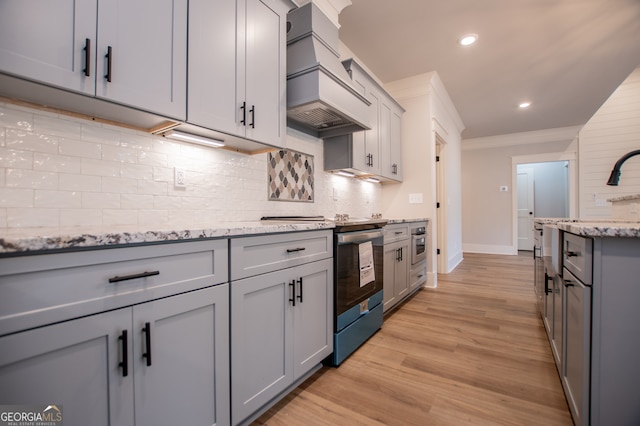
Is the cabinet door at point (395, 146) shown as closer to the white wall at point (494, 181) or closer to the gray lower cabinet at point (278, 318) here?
the gray lower cabinet at point (278, 318)

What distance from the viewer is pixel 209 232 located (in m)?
1.08

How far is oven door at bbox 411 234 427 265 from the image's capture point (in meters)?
3.22

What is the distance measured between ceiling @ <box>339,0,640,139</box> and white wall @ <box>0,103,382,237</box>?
1969mm

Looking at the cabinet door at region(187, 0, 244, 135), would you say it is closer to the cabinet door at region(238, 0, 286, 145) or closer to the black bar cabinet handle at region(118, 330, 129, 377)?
the cabinet door at region(238, 0, 286, 145)

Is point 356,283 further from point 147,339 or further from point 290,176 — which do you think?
point 147,339

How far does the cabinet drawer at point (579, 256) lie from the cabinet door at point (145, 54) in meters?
1.85

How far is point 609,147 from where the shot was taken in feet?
16.6

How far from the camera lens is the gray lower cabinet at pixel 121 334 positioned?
69cm

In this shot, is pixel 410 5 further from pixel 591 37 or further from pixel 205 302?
pixel 205 302

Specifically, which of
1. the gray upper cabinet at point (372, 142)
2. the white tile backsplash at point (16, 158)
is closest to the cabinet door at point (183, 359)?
the white tile backsplash at point (16, 158)

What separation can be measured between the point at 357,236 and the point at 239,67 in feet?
4.23

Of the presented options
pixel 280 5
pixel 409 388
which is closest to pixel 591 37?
pixel 280 5

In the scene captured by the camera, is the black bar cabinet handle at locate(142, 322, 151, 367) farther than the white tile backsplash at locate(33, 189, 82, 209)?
No

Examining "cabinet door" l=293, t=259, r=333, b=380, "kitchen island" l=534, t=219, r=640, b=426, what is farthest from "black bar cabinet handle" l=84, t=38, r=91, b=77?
"kitchen island" l=534, t=219, r=640, b=426
